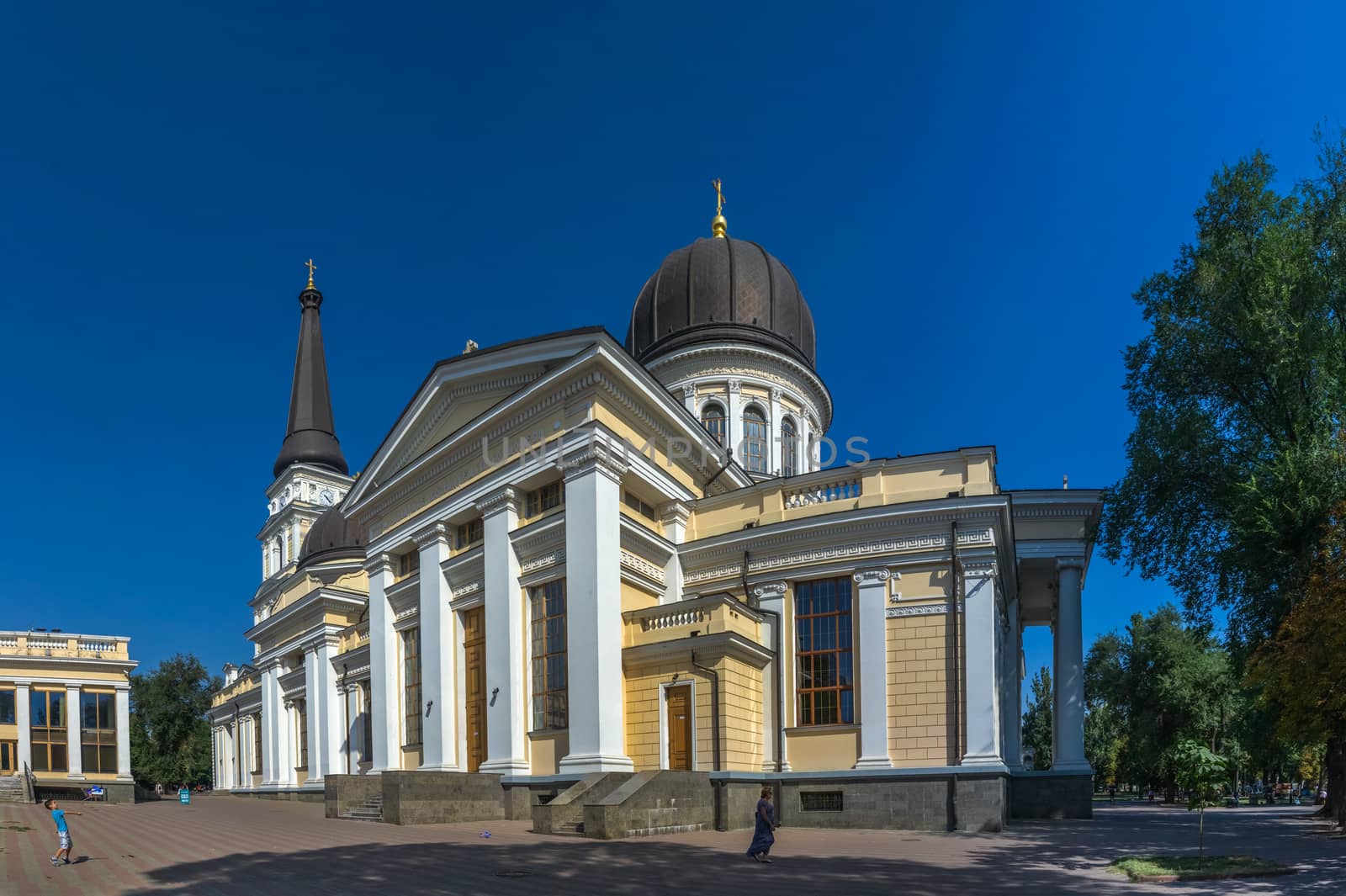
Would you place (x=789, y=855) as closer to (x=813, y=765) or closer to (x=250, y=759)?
(x=813, y=765)

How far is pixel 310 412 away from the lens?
69000 millimetres

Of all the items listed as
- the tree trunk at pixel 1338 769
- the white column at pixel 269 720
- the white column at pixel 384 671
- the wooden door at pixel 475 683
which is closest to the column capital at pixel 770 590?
the wooden door at pixel 475 683

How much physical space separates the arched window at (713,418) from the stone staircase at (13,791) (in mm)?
29930

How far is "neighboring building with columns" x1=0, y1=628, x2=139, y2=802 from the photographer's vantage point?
45.8m

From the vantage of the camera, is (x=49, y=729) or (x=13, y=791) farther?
(x=49, y=729)

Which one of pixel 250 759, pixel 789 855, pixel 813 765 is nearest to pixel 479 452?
pixel 813 765

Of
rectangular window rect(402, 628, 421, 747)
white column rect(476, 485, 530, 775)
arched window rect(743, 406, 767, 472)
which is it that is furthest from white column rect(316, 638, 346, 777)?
arched window rect(743, 406, 767, 472)

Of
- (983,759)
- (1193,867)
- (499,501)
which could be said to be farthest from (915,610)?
(499,501)

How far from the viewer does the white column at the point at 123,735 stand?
47.3 metres

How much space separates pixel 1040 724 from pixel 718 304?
4844cm

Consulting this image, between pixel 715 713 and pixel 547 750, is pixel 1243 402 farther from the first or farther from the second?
pixel 547 750

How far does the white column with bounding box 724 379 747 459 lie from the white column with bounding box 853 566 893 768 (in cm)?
1640

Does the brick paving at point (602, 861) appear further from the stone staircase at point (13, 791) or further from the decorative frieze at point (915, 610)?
the stone staircase at point (13, 791)

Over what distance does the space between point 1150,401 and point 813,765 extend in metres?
13.4
